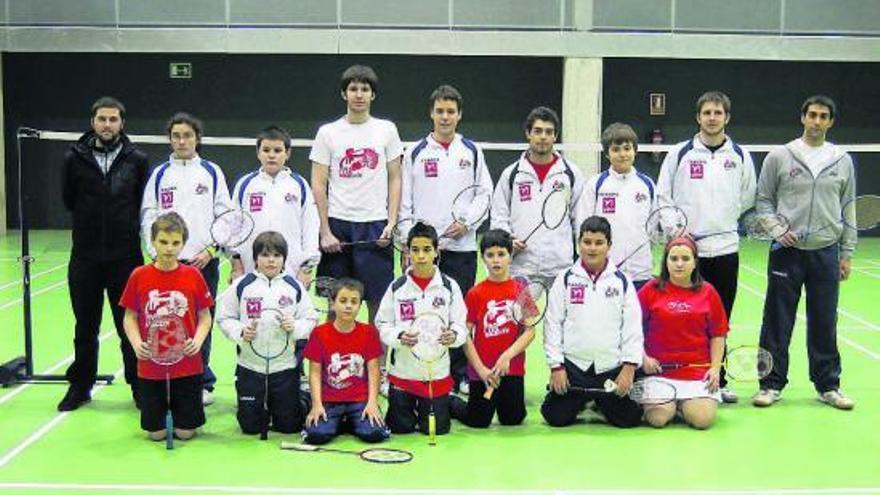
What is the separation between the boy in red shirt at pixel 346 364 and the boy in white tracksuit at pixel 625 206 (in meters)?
1.96

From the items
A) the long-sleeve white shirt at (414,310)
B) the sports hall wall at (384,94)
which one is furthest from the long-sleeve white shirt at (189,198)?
the sports hall wall at (384,94)

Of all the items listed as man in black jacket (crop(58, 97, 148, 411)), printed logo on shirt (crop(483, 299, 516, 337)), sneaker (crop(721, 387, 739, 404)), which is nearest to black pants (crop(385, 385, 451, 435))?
printed logo on shirt (crop(483, 299, 516, 337))

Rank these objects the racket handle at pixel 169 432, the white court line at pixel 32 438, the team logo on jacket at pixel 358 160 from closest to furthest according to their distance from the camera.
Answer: the white court line at pixel 32 438 → the racket handle at pixel 169 432 → the team logo on jacket at pixel 358 160

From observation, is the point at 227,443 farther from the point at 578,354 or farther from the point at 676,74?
the point at 676,74

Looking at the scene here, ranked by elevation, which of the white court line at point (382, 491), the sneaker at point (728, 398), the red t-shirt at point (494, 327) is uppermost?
the red t-shirt at point (494, 327)

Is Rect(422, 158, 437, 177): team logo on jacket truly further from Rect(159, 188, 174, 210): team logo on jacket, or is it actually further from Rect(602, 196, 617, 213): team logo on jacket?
Rect(159, 188, 174, 210): team logo on jacket

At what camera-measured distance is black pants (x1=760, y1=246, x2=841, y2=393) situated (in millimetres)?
7910

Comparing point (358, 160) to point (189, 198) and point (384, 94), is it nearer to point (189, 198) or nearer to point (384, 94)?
point (189, 198)

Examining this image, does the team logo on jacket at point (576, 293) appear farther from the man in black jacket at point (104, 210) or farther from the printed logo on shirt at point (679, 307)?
the man in black jacket at point (104, 210)

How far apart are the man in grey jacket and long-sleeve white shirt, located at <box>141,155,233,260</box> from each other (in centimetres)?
420

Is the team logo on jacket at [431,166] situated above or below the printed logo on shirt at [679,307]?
above

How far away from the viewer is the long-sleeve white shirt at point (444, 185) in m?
7.96

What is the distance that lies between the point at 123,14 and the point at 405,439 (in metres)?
14.4

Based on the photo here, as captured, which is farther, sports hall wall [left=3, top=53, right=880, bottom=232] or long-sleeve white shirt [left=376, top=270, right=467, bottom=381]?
sports hall wall [left=3, top=53, right=880, bottom=232]
